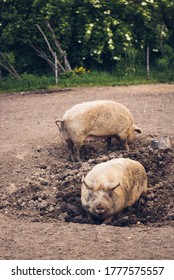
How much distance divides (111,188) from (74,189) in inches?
46.3

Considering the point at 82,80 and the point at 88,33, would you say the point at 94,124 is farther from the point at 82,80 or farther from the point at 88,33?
the point at 88,33

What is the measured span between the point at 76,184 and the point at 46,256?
3.14 metres

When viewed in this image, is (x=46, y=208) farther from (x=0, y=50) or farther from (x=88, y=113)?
(x=0, y=50)

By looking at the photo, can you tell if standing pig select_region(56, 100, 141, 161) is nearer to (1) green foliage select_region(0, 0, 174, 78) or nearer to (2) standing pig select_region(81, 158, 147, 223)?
(2) standing pig select_region(81, 158, 147, 223)

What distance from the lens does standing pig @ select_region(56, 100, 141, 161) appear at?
43.2 ft

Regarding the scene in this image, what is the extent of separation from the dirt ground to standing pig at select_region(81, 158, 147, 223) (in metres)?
0.16

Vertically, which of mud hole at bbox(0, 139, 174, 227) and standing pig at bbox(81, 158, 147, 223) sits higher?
standing pig at bbox(81, 158, 147, 223)

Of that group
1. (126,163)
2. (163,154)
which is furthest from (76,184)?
(163,154)

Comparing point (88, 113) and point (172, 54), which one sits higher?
point (88, 113)

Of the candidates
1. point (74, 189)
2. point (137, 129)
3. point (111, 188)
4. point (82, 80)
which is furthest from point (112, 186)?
point (82, 80)

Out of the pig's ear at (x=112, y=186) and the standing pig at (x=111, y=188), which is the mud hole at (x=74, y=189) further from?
the pig's ear at (x=112, y=186)

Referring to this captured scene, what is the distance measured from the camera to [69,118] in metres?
13.2

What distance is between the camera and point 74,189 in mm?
11828

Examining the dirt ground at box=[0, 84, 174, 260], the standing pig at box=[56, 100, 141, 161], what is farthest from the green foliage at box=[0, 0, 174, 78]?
the standing pig at box=[56, 100, 141, 161]
